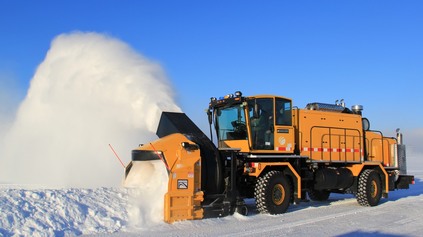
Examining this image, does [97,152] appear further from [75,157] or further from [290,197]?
[290,197]

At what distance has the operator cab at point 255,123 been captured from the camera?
428 inches

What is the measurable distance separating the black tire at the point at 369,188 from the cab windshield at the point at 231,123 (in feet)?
15.2

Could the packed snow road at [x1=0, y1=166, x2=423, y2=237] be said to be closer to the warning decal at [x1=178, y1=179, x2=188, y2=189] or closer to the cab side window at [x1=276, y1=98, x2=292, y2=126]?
the warning decal at [x1=178, y1=179, x2=188, y2=189]

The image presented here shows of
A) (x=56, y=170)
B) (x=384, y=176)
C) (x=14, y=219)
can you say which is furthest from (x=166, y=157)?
(x=56, y=170)

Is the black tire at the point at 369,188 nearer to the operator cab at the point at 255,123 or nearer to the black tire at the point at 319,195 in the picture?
the black tire at the point at 319,195

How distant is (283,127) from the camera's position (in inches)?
446

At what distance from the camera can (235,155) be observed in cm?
1016

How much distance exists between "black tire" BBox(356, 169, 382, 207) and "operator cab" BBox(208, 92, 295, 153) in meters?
3.10

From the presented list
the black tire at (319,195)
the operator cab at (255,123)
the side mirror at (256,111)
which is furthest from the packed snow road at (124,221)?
the black tire at (319,195)

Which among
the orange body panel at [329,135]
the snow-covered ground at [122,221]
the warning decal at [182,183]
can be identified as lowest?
the snow-covered ground at [122,221]

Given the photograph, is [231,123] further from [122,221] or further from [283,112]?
[122,221]

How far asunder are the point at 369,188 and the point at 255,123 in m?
4.81

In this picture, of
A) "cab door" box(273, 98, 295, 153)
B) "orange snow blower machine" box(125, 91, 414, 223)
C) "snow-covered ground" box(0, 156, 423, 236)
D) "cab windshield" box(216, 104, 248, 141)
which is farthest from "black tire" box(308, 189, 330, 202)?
"cab windshield" box(216, 104, 248, 141)

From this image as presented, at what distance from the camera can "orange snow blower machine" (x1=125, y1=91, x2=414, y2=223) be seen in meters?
9.20
